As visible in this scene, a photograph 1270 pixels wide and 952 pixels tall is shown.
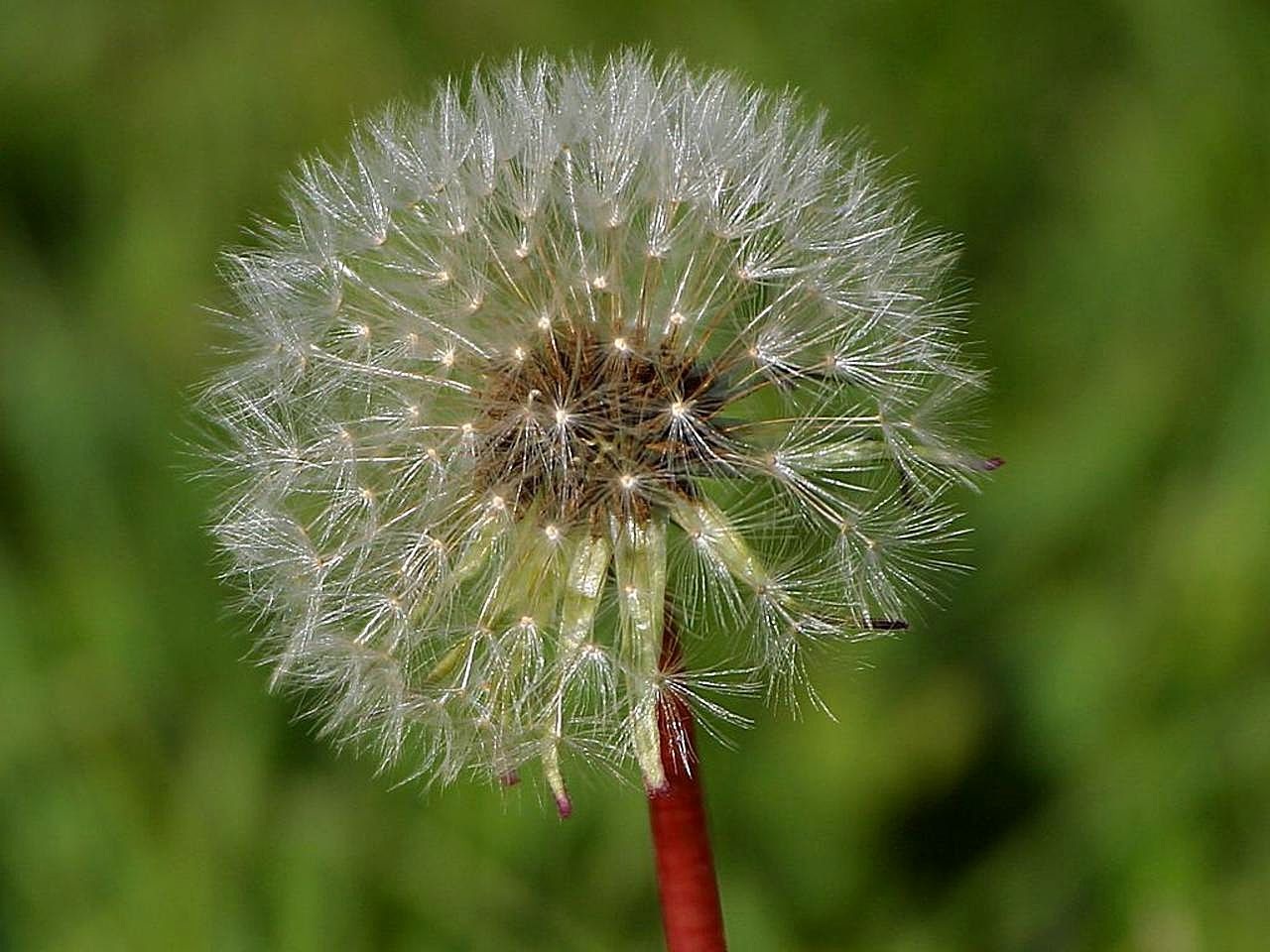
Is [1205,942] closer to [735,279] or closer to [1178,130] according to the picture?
[735,279]

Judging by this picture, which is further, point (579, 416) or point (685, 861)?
point (579, 416)

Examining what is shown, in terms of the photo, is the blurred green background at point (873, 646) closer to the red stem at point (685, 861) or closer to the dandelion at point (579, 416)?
the dandelion at point (579, 416)

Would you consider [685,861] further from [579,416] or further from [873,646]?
[873,646]

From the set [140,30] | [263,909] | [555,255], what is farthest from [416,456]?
[140,30]

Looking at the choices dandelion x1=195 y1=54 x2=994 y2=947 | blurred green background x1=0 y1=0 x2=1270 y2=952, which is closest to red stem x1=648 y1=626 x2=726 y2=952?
dandelion x1=195 y1=54 x2=994 y2=947

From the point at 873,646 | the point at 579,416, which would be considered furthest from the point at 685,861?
the point at 873,646

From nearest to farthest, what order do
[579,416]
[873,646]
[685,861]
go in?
[685,861], [579,416], [873,646]

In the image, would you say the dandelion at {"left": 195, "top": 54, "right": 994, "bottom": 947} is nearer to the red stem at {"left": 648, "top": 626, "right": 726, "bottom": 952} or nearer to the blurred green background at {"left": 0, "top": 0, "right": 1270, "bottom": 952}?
the red stem at {"left": 648, "top": 626, "right": 726, "bottom": 952}

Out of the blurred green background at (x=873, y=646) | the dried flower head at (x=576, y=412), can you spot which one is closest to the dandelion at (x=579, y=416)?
the dried flower head at (x=576, y=412)
